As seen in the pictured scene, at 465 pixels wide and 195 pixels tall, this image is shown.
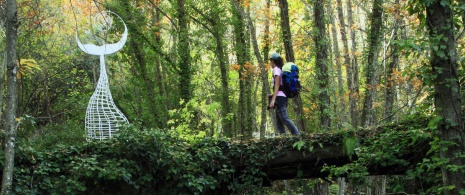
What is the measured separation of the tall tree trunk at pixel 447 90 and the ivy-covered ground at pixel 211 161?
69 cm

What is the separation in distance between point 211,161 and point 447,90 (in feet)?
11.7

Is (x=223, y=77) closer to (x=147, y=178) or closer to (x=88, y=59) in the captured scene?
(x=88, y=59)

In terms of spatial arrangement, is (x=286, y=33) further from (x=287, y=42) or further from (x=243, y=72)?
(x=243, y=72)

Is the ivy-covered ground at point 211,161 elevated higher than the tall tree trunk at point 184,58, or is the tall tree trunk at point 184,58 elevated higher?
the tall tree trunk at point 184,58

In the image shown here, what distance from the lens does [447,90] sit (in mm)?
5434

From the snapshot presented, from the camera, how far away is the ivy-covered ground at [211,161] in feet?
22.0

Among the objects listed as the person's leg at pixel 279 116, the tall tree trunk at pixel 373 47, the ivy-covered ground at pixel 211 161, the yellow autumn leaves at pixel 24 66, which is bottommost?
the ivy-covered ground at pixel 211 161

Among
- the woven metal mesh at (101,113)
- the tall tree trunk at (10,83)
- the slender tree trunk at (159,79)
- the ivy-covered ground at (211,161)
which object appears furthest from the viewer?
the slender tree trunk at (159,79)

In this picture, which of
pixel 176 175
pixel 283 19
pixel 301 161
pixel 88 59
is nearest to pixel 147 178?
pixel 176 175

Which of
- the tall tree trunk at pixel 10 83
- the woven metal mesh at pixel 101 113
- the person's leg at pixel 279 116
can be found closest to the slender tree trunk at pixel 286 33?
the person's leg at pixel 279 116

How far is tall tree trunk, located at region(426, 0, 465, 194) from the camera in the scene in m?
5.31

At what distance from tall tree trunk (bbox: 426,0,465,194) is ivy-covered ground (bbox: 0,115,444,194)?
0.69 metres

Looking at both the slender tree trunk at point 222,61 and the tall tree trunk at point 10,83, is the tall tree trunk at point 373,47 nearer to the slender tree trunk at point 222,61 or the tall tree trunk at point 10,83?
the slender tree trunk at point 222,61

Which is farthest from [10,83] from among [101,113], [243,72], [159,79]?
[159,79]
